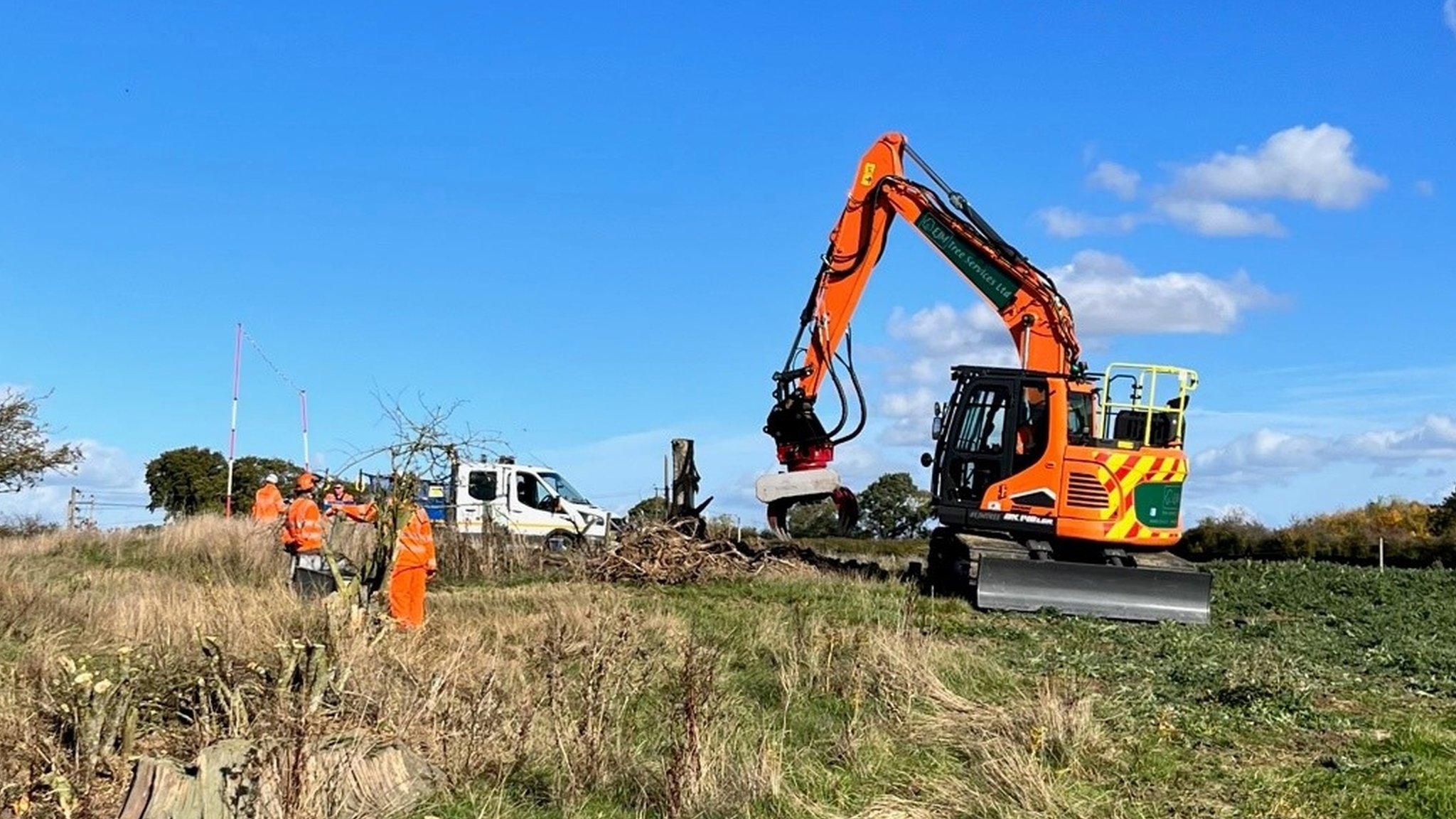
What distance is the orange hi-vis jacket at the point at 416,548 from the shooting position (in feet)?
42.2

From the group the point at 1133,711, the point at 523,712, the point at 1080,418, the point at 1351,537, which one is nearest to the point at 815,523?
the point at 1351,537

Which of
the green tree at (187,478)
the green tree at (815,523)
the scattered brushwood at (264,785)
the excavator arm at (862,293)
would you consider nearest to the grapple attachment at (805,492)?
the excavator arm at (862,293)

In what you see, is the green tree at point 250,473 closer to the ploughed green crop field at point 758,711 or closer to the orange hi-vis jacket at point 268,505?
the orange hi-vis jacket at point 268,505

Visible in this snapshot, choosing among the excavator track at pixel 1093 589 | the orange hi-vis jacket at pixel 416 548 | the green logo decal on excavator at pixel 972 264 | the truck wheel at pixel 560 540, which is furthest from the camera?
the truck wheel at pixel 560 540

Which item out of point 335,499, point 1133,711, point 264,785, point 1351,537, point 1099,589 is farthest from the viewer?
point 1351,537

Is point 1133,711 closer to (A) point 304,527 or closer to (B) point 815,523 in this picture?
(A) point 304,527

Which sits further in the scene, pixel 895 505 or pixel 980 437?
pixel 895 505

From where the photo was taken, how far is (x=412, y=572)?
13.0 meters

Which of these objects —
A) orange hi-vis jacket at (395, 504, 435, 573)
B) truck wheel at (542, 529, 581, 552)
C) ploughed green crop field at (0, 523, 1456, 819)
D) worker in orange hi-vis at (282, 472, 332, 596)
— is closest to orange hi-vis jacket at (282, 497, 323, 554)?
worker in orange hi-vis at (282, 472, 332, 596)

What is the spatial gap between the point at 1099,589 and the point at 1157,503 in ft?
5.28

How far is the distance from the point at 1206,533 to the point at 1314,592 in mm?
18260

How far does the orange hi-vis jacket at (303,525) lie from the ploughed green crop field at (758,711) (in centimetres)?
327

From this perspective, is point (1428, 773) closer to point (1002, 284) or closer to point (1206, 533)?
point (1002, 284)

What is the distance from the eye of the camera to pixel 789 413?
67.3ft
